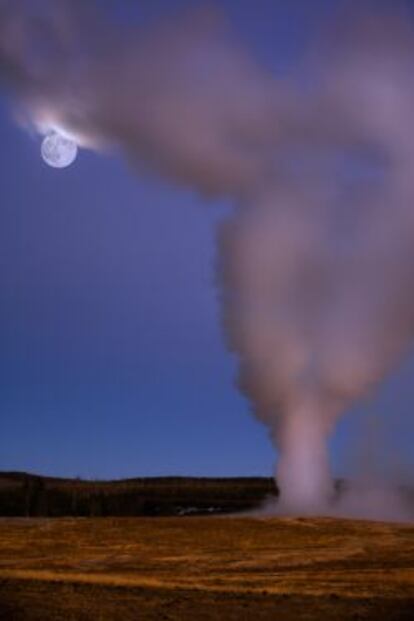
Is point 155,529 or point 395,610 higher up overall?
point 155,529

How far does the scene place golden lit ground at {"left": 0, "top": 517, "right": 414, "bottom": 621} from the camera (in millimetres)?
12180

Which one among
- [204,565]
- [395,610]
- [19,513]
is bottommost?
[395,610]

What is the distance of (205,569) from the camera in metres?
15.2

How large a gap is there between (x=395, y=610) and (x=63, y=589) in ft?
17.0

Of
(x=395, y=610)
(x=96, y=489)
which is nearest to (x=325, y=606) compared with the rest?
(x=395, y=610)

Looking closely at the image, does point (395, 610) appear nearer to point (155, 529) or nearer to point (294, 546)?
point (294, 546)

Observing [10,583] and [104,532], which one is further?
[104,532]

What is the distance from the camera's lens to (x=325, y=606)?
1223cm

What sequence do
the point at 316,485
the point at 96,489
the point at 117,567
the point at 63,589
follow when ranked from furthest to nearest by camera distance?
the point at 96,489, the point at 316,485, the point at 117,567, the point at 63,589

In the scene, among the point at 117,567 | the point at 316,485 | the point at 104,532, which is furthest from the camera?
the point at 316,485

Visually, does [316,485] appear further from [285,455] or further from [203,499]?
[203,499]

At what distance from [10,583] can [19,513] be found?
18.7m

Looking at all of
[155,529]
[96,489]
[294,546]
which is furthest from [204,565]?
[96,489]

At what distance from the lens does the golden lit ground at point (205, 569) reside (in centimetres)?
1218
